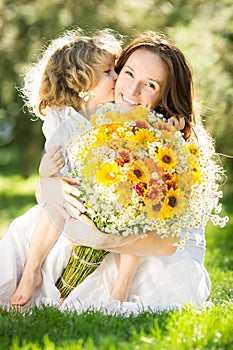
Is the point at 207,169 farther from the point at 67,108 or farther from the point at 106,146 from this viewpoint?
the point at 67,108

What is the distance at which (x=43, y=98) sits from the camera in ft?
16.0

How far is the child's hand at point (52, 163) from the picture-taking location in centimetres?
440

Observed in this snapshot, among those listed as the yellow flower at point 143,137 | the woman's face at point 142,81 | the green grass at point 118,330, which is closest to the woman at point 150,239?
the woman's face at point 142,81

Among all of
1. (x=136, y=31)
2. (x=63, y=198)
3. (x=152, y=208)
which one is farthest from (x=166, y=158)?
(x=136, y=31)

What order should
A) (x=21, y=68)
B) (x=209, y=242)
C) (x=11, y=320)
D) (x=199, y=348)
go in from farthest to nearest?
(x=21, y=68), (x=209, y=242), (x=11, y=320), (x=199, y=348)

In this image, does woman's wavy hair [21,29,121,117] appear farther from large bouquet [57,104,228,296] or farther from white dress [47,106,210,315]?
large bouquet [57,104,228,296]

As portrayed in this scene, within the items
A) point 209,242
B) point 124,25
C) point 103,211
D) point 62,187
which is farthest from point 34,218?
point 124,25

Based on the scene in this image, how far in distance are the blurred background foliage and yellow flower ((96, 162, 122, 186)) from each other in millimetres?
1424

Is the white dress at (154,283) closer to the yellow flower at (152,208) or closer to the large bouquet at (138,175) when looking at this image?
the large bouquet at (138,175)


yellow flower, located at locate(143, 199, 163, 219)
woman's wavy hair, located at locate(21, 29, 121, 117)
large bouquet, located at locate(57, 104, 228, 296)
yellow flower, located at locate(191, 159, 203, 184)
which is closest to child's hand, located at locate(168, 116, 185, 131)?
large bouquet, located at locate(57, 104, 228, 296)

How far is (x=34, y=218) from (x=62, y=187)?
20.0 inches

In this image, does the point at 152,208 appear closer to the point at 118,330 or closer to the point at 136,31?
the point at 118,330

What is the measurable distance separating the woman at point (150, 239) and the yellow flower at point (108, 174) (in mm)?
327

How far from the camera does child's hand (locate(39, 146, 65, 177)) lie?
14.4 feet
